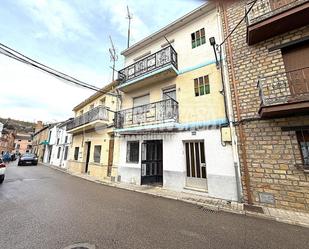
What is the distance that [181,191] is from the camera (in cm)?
698

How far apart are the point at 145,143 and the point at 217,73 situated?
527cm

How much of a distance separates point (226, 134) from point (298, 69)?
3043mm

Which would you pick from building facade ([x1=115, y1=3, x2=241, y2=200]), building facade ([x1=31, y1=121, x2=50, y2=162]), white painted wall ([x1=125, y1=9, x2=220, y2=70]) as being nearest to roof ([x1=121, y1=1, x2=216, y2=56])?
building facade ([x1=115, y1=3, x2=241, y2=200])

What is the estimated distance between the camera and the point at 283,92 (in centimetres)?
522

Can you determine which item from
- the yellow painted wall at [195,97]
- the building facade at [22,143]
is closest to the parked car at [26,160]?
the yellow painted wall at [195,97]

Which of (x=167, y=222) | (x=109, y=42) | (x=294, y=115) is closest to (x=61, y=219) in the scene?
(x=167, y=222)

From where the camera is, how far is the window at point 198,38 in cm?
776

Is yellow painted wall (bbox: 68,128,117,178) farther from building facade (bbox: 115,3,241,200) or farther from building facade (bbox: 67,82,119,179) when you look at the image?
building facade (bbox: 115,3,241,200)

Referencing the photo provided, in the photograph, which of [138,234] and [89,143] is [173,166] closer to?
[138,234]

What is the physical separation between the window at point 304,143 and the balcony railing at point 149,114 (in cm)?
455

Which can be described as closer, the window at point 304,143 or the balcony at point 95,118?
the window at point 304,143

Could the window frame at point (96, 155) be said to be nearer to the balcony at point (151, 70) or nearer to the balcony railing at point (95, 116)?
the balcony railing at point (95, 116)

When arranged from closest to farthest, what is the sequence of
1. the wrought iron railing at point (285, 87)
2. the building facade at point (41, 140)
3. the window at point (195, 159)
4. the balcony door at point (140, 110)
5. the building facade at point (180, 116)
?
1. the wrought iron railing at point (285, 87)
2. the building facade at point (180, 116)
3. the window at point (195, 159)
4. the balcony door at point (140, 110)
5. the building facade at point (41, 140)

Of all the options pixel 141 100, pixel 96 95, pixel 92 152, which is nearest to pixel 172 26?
pixel 141 100
